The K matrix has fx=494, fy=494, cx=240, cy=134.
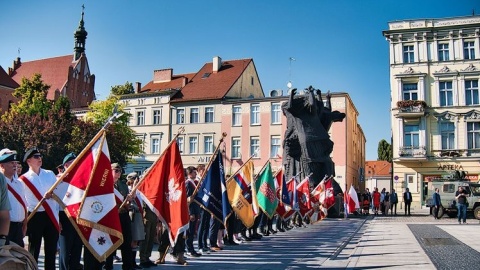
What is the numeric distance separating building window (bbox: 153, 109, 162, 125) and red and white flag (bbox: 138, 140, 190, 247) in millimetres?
45415

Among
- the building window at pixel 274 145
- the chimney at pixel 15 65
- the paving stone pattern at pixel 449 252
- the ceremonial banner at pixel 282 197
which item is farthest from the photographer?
the chimney at pixel 15 65

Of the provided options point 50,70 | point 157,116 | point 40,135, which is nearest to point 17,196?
point 40,135

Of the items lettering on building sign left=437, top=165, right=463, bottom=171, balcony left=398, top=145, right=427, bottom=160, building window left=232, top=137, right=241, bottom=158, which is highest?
building window left=232, top=137, right=241, bottom=158

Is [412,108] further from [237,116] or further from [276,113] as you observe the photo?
[237,116]

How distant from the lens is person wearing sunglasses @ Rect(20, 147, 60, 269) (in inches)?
279

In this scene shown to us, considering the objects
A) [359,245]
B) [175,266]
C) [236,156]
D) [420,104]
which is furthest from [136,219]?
[236,156]

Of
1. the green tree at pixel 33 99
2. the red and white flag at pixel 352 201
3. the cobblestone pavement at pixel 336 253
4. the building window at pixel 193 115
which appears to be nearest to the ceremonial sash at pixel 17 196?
the cobblestone pavement at pixel 336 253

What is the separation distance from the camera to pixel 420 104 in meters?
40.6

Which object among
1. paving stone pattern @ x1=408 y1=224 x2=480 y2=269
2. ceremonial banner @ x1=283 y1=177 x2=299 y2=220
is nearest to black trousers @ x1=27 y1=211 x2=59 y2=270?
paving stone pattern @ x1=408 y1=224 x2=480 y2=269

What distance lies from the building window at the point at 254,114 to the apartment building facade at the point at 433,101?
1329 centimetres

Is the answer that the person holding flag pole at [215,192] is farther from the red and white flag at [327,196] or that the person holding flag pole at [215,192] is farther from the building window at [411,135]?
the building window at [411,135]

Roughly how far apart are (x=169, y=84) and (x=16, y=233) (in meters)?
52.3

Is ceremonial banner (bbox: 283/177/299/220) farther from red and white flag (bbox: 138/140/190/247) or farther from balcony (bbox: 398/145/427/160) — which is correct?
balcony (bbox: 398/145/427/160)

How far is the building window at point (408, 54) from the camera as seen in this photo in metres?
42.3
